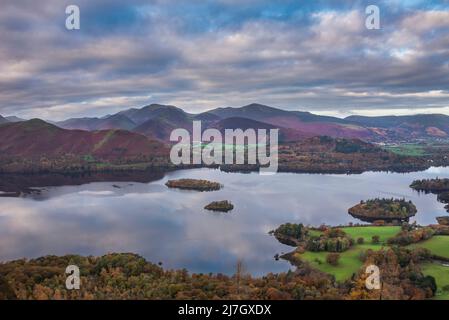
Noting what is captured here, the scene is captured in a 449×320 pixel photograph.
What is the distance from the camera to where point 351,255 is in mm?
30812

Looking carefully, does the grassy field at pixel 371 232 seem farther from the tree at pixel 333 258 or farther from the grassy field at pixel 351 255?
the tree at pixel 333 258

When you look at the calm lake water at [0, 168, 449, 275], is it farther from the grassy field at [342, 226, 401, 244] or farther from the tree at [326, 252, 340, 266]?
the grassy field at [342, 226, 401, 244]

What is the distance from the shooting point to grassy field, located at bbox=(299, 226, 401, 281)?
27.6m

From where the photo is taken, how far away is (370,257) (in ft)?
92.7

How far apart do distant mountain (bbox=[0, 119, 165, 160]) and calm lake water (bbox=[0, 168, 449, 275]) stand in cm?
4425

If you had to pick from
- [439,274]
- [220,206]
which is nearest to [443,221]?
[439,274]

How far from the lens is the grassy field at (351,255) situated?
27594 millimetres

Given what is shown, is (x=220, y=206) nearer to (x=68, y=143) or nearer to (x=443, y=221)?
(x=443, y=221)

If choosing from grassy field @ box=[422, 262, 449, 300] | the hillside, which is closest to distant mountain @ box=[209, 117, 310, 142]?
the hillside

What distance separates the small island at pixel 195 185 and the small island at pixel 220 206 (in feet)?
47.7

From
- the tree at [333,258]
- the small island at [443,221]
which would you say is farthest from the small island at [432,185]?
the tree at [333,258]
